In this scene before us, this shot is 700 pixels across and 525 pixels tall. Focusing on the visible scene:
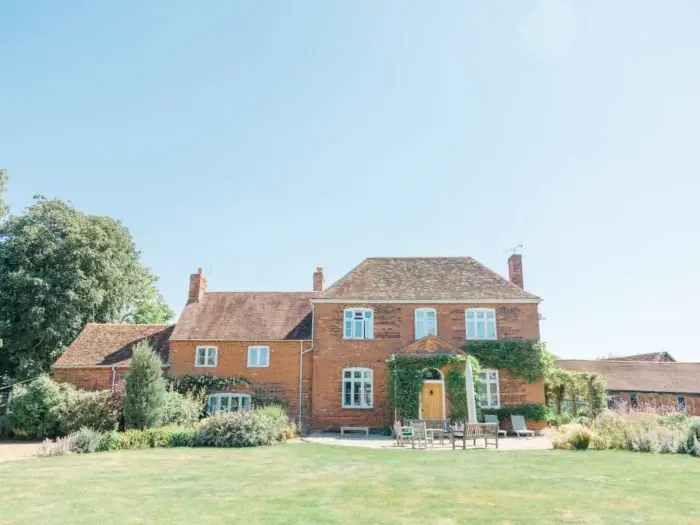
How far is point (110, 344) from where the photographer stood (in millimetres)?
28297

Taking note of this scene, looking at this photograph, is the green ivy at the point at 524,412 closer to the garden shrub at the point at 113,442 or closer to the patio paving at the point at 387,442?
the patio paving at the point at 387,442

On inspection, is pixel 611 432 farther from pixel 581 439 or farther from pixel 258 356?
pixel 258 356

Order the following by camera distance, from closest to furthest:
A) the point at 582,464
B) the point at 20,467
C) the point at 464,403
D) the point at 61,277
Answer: the point at 582,464
the point at 20,467
the point at 464,403
the point at 61,277

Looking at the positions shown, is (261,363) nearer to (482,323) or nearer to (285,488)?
(482,323)

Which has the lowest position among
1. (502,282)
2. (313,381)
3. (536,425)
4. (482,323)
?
(536,425)

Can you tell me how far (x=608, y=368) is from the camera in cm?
4238

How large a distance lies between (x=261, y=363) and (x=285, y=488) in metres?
17.3

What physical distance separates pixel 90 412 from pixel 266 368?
841cm

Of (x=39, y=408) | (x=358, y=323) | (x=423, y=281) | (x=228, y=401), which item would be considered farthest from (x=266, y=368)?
(x=39, y=408)

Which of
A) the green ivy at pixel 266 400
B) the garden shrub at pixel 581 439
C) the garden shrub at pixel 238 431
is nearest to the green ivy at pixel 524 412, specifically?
the garden shrub at pixel 581 439

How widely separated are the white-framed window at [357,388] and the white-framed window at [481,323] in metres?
5.50

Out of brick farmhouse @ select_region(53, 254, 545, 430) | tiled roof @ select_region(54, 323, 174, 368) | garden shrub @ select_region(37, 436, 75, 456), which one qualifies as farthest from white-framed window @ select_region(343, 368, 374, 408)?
garden shrub @ select_region(37, 436, 75, 456)

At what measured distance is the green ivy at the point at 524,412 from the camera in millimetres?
23797

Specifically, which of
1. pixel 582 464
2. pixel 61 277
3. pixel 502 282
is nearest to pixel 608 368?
pixel 502 282
